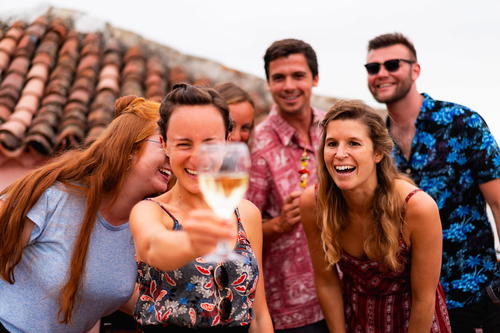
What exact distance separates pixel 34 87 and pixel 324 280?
602 cm

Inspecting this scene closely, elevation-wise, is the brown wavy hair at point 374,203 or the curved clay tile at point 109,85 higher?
the brown wavy hair at point 374,203

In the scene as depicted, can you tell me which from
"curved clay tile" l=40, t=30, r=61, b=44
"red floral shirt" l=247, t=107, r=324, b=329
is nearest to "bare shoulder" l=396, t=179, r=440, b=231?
"red floral shirt" l=247, t=107, r=324, b=329

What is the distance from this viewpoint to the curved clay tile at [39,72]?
8398 millimetres

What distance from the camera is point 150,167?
295cm

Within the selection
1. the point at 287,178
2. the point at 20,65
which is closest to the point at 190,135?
the point at 287,178

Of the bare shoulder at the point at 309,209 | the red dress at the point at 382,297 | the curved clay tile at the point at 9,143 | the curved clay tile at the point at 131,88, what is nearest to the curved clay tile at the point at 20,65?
the curved clay tile at the point at 131,88

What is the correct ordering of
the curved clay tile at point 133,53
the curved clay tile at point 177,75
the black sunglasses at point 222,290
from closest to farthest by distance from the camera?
the black sunglasses at point 222,290
the curved clay tile at point 177,75
the curved clay tile at point 133,53

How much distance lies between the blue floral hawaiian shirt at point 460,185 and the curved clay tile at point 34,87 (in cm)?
577

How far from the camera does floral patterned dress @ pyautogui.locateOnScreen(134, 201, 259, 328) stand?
2.38m

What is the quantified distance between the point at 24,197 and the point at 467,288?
9.58 ft

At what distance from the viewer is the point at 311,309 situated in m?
4.07

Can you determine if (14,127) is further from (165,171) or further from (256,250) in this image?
(256,250)

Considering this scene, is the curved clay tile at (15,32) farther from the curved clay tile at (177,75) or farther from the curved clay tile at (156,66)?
the curved clay tile at (177,75)

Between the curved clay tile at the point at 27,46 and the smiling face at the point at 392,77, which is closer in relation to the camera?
the smiling face at the point at 392,77
